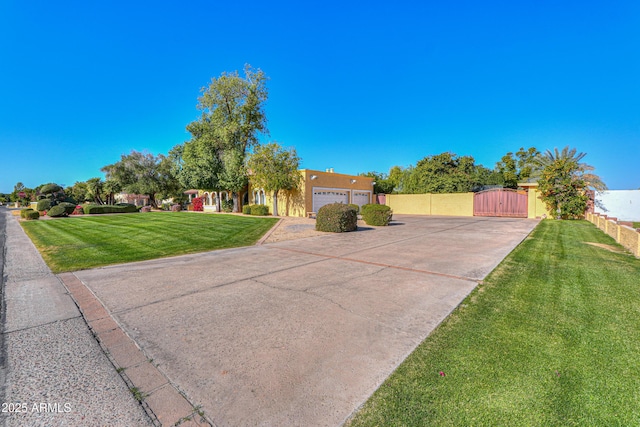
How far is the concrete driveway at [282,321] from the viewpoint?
2.14 m

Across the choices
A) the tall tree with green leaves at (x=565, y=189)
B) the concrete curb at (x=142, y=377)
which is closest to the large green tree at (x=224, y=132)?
the concrete curb at (x=142, y=377)

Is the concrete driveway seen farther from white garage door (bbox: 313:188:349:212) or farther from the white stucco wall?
the white stucco wall

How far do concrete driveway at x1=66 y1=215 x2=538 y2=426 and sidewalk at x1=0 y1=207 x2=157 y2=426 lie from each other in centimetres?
38

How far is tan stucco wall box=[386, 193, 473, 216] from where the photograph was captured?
2392 centimetres

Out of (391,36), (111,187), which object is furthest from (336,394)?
(111,187)

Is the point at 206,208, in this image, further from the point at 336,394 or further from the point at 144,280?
the point at 336,394

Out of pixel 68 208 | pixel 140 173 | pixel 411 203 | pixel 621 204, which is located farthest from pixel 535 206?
pixel 140 173

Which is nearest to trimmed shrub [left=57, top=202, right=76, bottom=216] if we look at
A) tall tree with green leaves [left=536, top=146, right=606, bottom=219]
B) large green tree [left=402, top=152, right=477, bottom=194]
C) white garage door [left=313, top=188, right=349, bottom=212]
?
white garage door [left=313, top=188, right=349, bottom=212]

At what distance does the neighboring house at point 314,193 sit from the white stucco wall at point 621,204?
1682 centimetres

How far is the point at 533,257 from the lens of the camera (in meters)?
6.86

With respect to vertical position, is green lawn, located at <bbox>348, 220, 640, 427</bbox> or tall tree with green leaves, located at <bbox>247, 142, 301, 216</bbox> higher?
tall tree with green leaves, located at <bbox>247, 142, 301, 216</bbox>

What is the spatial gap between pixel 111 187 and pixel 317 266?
39.6 metres

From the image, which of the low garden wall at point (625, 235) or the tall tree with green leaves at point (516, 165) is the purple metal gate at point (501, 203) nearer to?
the low garden wall at point (625, 235)

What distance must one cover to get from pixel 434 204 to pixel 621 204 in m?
12.0
